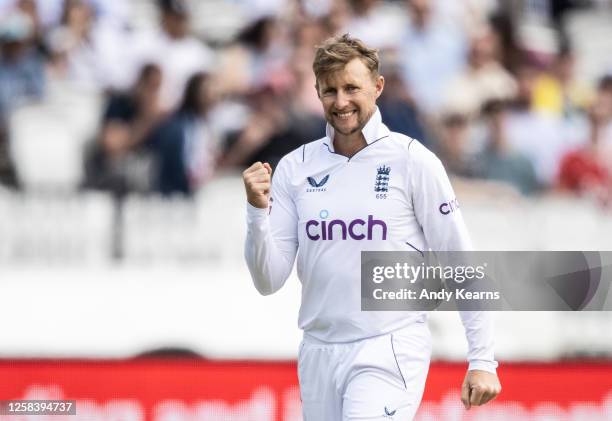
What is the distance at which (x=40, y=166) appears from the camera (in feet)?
25.9

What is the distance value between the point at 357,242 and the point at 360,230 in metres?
0.04

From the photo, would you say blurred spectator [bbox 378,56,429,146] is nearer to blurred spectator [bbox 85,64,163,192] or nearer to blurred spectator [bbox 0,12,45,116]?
blurred spectator [bbox 85,64,163,192]

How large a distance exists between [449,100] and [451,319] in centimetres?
172

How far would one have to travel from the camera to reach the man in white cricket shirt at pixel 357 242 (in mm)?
3652

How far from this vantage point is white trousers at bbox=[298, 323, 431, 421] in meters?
3.63

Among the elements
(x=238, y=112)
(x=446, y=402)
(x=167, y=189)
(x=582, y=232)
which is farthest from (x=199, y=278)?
(x=582, y=232)

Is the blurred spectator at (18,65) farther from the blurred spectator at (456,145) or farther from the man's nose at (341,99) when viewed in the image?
the man's nose at (341,99)

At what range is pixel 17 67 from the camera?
816cm

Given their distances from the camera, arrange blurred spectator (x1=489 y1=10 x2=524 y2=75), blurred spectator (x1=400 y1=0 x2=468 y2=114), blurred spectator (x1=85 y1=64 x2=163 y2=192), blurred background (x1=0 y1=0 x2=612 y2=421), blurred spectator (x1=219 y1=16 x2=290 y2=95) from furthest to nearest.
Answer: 1. blurred spectator (x1=489 y1=10 x2=524 y2=75)
2. blurred spectator (x1=400 y1=0 x2=468 y2=114)
3. blurred spectator (x1=219 y1=16 x2=290 y2=95)
4. blurred spectator (x1=85 y1=64 x2=163 y2=192)
5. blurred background (x1=0 y1=0 x2=612 y2=421)

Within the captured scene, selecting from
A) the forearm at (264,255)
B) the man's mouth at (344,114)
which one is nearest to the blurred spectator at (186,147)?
the forearm at (264,255)

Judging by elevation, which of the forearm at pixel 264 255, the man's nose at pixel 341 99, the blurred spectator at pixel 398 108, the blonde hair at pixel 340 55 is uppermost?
the blurred spectator at pixel 398 108

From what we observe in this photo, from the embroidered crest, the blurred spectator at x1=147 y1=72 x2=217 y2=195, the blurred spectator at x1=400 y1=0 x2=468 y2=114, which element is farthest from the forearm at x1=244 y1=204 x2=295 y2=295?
the blurred spectator at x1=400 y1=0 x2=468 y2=114

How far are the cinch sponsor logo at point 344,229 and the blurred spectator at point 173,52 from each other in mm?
4475

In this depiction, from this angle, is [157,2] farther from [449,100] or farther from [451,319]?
[451,319]
